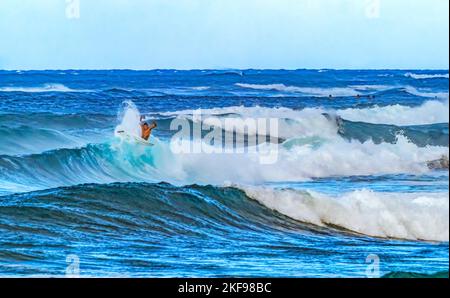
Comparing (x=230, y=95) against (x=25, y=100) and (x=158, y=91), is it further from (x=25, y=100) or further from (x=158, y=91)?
(x=25, y=100)

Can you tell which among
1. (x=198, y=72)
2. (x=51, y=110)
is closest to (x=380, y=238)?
(x=51, y=110)

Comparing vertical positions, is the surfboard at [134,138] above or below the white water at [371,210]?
above

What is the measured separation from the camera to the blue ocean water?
7.26m

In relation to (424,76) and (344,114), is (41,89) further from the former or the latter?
(424,76)

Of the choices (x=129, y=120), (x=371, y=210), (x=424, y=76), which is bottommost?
(x=371, y=210)

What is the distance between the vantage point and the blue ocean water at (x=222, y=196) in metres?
7.26

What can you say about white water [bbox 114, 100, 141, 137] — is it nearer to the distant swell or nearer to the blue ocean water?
the blue ocean water

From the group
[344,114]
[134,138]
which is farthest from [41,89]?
[134,138]

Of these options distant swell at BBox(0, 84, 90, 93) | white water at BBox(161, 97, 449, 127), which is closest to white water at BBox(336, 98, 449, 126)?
white water at BBox(161, 97, 449, 127)

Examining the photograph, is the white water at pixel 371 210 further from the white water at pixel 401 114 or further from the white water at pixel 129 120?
the white water at pixel 401 114

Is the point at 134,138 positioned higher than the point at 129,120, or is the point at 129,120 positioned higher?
the point at 129,120

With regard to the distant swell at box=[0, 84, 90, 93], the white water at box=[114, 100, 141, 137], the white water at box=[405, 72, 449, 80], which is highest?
the white water at box=[405, 72, 449, 80]

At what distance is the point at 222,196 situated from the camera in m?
10.6

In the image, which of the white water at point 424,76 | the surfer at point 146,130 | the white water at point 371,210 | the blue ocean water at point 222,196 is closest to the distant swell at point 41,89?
the blue ocean water at point 222,196
